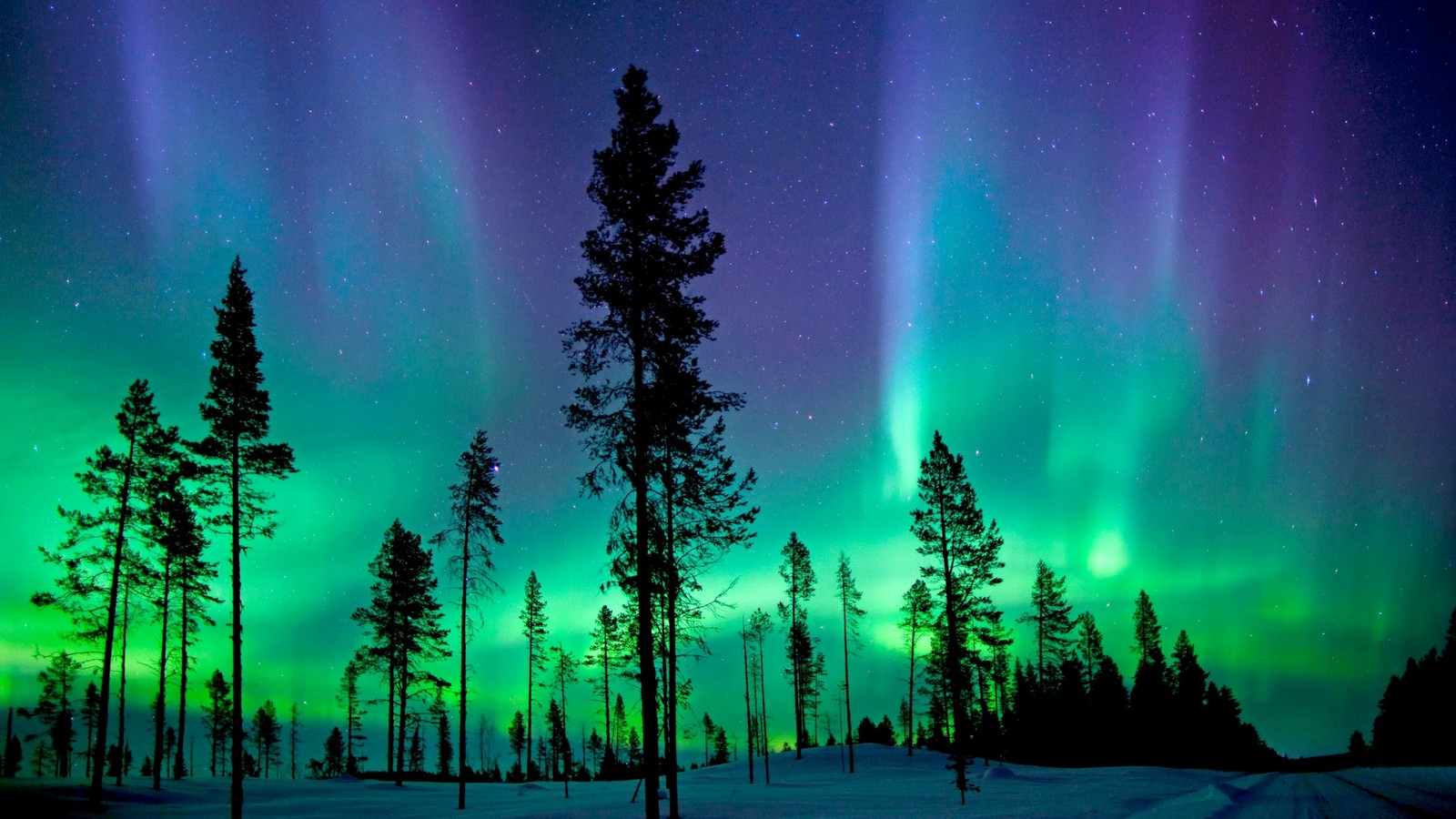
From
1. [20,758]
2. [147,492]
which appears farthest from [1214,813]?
[20,758]

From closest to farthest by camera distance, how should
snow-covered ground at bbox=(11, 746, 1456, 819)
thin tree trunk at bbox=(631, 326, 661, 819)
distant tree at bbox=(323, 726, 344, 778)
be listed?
thin tree trunk at bbox=(631, 326, 661, 819) → snow-covered ground at bbox=(11, 746, 1456, 819) → distant tree at bbox=(323, 726, 344, 778)

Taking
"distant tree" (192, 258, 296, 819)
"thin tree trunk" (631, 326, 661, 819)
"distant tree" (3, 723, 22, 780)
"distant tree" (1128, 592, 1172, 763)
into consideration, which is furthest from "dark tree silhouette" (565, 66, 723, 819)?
"distant tree" (3, 723, 22, 780)

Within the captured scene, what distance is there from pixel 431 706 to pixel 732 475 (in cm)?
3307

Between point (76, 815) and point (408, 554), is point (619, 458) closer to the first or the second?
point (76, 815)

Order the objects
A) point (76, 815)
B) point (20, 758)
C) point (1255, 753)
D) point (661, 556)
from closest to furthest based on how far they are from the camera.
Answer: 1. point (661, 556)
2. point (76, 815)
3. point (1255, 753)
4. point (20, 758)

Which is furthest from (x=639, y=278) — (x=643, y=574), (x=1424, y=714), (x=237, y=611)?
(x=1424, y=714)

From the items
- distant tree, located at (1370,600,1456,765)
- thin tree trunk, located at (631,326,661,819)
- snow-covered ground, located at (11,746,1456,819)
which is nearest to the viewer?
thin tree trunk, located at (631,326,661,819)

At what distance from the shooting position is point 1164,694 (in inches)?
2378

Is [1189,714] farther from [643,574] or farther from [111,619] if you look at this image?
[111,619]

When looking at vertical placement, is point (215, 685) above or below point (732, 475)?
below

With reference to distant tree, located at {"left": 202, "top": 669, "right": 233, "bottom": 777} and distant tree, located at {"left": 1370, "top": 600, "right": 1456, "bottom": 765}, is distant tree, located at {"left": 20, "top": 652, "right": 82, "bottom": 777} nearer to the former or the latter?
distant tree, located at {"left": 202, "top": 669, "right": 233, "bottom": 777}

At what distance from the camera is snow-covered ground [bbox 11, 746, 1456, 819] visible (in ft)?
65.9

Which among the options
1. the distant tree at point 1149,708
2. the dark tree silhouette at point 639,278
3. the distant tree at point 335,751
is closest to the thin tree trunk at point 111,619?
the dark tree silhouette at point 639,278

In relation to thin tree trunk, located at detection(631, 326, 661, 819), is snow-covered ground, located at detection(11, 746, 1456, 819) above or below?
below
